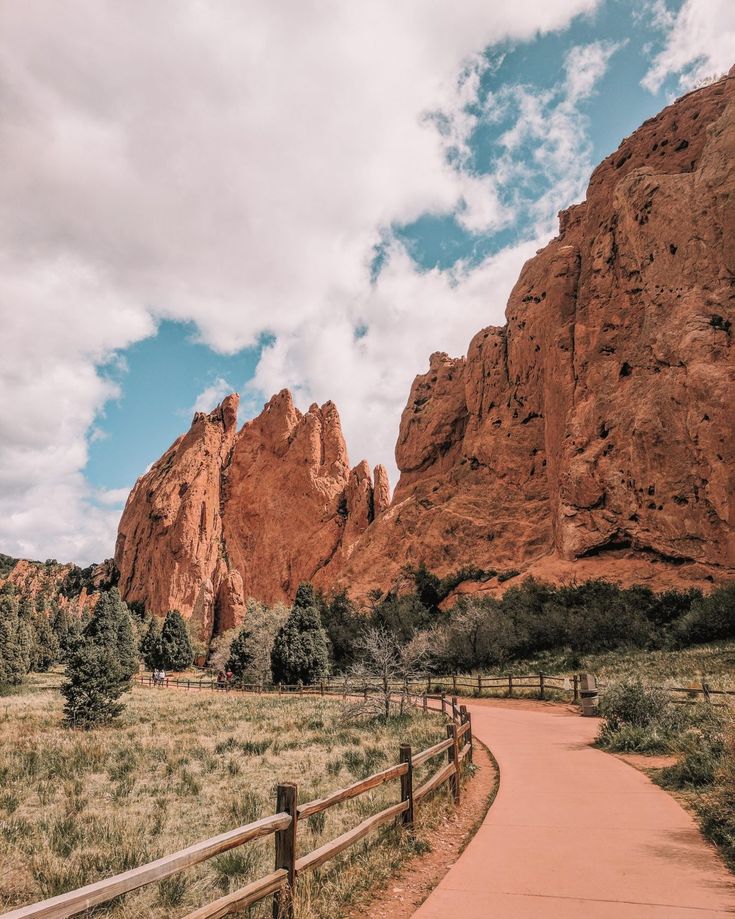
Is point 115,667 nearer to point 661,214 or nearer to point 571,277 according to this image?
point 661,214

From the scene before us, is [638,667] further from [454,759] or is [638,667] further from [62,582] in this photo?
[62,582]

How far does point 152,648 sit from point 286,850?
6551cm

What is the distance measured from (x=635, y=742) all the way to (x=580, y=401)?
43159 millimetres

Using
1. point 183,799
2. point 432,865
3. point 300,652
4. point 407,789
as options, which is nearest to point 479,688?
point 300,652

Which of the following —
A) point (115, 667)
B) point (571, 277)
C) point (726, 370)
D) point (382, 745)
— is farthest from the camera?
point (571, 277)

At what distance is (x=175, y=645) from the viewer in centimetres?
6178

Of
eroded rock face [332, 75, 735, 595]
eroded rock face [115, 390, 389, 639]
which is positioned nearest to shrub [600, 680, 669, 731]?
eroded rock face [332, 75, 735, 595]

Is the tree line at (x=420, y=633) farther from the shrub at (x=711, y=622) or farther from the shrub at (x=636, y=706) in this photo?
the shrub at (x=636, y=706)

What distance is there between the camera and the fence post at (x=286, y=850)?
4355 millimetres

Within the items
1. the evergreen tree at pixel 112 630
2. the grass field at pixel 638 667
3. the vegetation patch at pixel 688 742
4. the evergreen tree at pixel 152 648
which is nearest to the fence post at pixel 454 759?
the vegetation patch at pixel 688 742

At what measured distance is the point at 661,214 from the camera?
44.4 meters

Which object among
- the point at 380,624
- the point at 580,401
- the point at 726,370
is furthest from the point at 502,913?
the point at 580,401

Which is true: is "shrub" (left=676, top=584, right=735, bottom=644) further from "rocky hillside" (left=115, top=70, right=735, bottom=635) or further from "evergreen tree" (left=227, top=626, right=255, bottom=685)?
"evergreen tree" (left=227, top=626, right=255, bottom=685)

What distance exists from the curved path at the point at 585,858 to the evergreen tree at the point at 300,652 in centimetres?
2955
